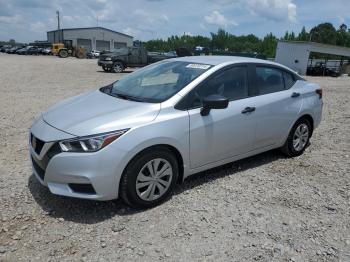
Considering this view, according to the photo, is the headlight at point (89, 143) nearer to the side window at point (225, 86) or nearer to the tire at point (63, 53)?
the side window at point (225, 86)

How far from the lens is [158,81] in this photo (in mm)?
4504

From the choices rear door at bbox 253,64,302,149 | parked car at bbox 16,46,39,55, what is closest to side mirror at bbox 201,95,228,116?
rear door at bbox 253,64,302,149

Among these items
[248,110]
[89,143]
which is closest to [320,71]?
[248,110]

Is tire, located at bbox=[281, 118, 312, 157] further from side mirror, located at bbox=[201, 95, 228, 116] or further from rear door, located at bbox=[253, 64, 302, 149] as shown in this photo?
side mirror, located at bbox=[201, 95, 228, 116]

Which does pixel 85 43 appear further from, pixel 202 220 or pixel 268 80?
pixel 202 220

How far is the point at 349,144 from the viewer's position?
6.43 m

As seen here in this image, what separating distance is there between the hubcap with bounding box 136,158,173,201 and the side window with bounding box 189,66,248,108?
30.8 inches

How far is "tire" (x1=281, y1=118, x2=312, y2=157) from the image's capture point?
5.42 metres

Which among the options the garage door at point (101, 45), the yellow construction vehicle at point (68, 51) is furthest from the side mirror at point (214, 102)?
the garage door at point (101, 45)

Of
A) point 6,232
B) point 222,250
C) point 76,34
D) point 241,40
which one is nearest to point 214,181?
point 222,250

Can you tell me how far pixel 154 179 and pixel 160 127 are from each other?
59cm

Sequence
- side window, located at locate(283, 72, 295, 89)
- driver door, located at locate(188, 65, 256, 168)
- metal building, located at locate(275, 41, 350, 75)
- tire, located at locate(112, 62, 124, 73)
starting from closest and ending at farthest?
driver door, located at locate(188, 65, 256, 168)
side window, located at locate(283, 72, 295, 89)
tire, located at locate(112, 62, 124, 73)
metal building, located at locate(275, 41, 350, 75)

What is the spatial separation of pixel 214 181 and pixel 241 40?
381 feet

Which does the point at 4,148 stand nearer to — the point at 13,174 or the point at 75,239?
the point at 13,174
